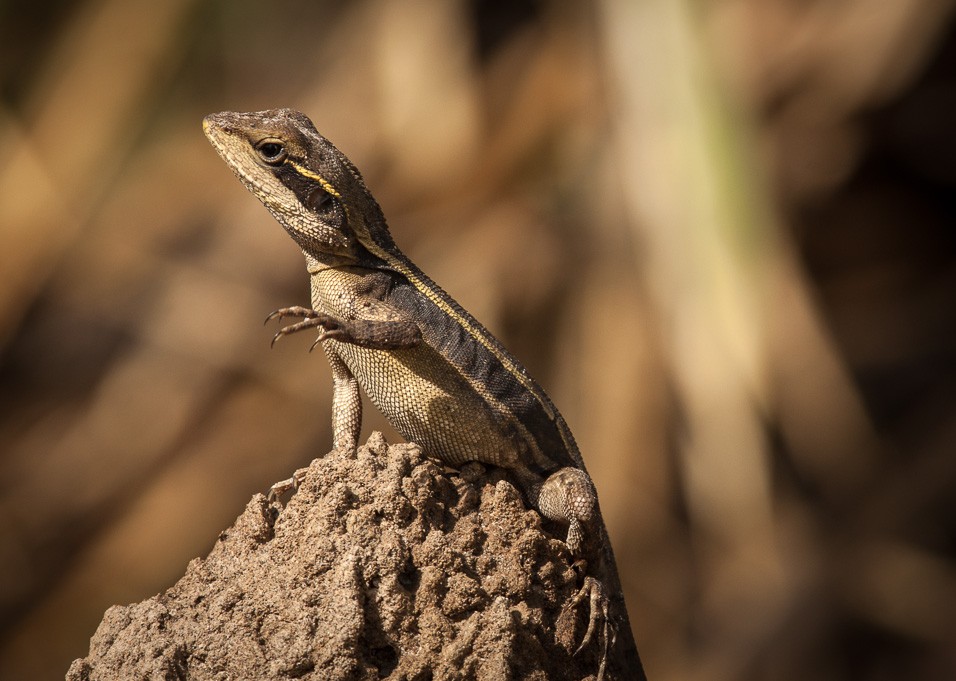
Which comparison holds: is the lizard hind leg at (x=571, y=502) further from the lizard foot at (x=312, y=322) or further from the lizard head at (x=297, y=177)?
the lizard head at (x=297, y=177)

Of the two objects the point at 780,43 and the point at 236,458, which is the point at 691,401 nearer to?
the point at 780,43

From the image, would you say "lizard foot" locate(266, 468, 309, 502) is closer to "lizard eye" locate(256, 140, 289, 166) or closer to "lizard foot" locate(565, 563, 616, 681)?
"lizard foot" locate(565, 563, 616, 681)

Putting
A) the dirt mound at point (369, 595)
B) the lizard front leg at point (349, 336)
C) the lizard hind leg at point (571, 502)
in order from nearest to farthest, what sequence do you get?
the dirt mound at point (369, 595) < the lizard front leg at point (349, 336) < the lizard hind leg at point (571, 502)

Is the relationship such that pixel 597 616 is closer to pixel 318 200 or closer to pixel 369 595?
pixel 369 595

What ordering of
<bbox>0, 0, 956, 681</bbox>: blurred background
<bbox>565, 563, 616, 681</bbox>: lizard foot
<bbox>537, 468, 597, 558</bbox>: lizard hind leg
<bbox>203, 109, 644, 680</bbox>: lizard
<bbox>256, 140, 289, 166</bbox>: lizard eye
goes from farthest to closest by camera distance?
<bbox>0, 0, 956, 681</bbox>: blurred background
<bbox>256, 140, 289, 166</bbox>: lizard eye
<bbox>203, 109, 644, 680</bbox>: lizard
<bbox>537, 468, 597, 558</bbox>: lizard hind leg
<bbox>565, 563, 616, 681</bbox>: lizard foot

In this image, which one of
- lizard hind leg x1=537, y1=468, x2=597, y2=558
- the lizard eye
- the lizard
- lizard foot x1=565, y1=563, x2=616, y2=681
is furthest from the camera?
the lizard eye

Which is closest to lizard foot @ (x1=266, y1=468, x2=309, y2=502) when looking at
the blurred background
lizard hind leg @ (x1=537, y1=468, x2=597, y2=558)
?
lizard hind leg @ (x1=537, y1=468, x2=597, y2=558)

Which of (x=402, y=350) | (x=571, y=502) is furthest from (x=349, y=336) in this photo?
(x=571, y=502)

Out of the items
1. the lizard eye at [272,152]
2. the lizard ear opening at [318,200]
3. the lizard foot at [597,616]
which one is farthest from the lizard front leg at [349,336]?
the lizard foot at [597,616]
